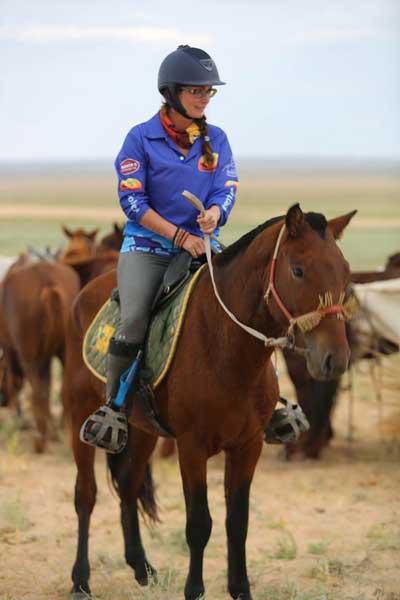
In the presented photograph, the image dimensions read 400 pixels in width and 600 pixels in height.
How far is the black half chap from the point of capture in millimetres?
4898

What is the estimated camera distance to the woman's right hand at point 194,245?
4.80 m

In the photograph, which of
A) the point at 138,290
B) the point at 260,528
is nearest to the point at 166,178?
the point at 138,290

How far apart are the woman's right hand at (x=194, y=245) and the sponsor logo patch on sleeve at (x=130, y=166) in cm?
44

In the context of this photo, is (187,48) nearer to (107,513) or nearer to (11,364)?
(107,513)

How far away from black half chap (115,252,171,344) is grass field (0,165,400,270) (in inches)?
581

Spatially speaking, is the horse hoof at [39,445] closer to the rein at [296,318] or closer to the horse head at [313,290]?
the rein at [296,318]

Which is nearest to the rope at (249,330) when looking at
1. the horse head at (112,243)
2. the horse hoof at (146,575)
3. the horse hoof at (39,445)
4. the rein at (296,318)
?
the rein at (296,318)

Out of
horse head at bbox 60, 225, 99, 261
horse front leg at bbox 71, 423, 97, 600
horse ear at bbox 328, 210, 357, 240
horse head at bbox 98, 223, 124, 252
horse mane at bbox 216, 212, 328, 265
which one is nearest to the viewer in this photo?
horse mane at bbox 216, 212, 328, 265

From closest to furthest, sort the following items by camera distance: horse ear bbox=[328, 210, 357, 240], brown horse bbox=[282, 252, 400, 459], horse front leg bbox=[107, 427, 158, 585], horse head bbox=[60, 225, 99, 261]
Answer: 1. horse ear bbox=[328, 210, 357, 240]
2. horse front leg bbox=[107, 427, 158, 585]
3. brown horse bbox=[282, 252, 400, 459]
4. horse head bbox=[60, 225, 99, 261]

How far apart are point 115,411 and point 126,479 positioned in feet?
3.42

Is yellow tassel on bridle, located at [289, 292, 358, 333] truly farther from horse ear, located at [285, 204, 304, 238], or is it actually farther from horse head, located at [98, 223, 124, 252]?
horse head, located at [98, 223, 124, 252]

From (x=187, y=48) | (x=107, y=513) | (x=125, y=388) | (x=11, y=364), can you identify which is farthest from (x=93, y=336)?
(x=11, y=364)

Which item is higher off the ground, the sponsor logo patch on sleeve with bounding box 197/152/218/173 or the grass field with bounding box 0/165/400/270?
the sponsor logo patch on sleeve with bounding box 197/152/218/173

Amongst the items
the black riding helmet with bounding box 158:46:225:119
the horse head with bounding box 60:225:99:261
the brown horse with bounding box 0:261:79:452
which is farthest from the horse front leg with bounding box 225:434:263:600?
the horse head with bounding box 60:225:99:261
